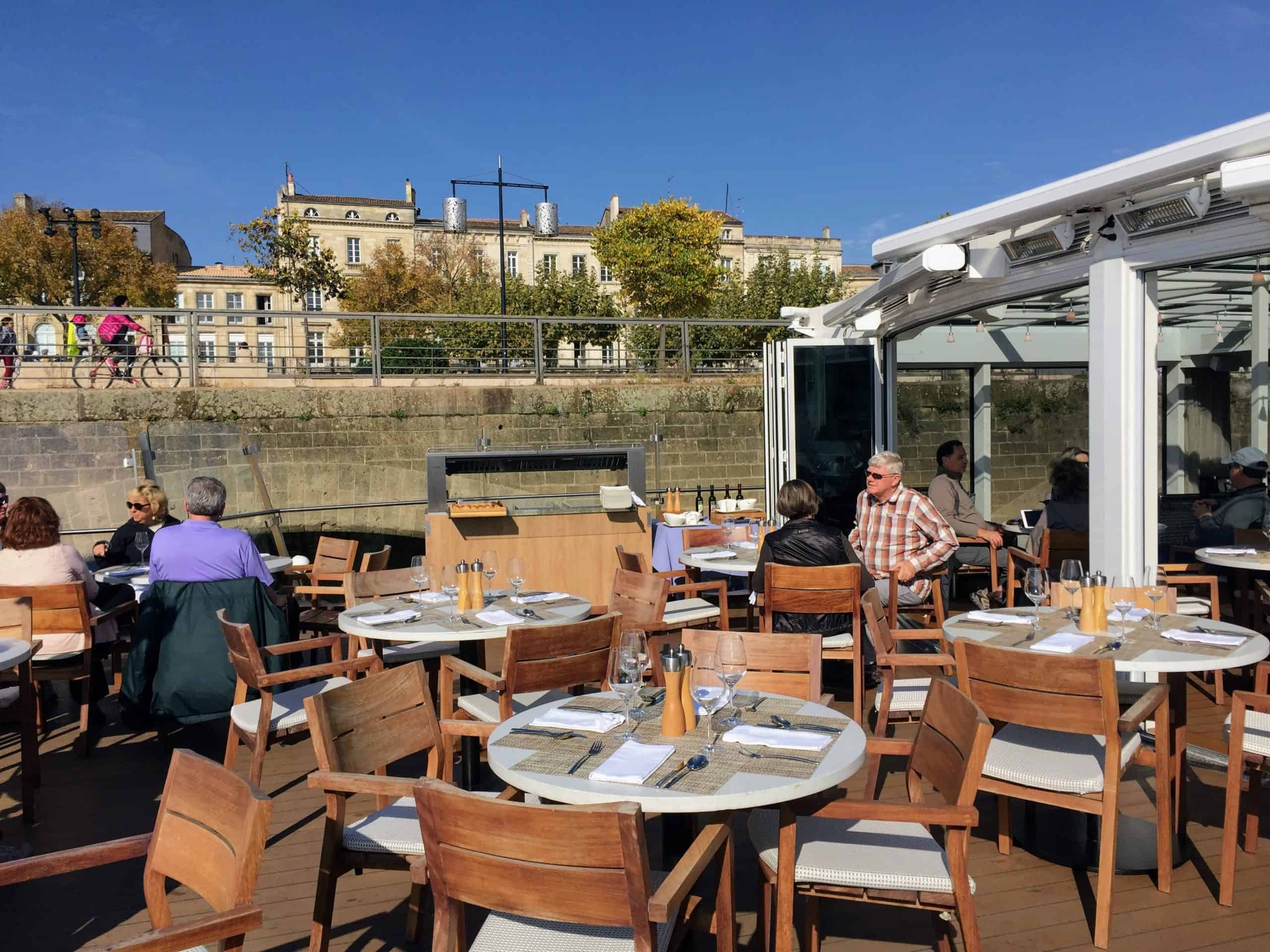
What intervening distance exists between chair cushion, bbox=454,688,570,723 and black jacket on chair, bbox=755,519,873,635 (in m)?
1.22

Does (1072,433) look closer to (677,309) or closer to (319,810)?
(319,810)

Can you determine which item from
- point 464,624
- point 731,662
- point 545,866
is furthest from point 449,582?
point 545,866

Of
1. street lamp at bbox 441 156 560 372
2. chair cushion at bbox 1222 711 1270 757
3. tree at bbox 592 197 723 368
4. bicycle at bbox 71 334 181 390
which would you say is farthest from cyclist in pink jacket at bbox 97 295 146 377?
tree at bbox 592 197 723 368

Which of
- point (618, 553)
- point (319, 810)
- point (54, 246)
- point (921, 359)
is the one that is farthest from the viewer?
point (54, 246)

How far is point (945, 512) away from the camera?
7207mm

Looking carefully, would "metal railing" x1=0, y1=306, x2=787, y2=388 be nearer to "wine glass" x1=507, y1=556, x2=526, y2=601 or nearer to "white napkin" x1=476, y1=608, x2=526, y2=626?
"wine glass" x1=507, y1=556, x2=526, y2=601

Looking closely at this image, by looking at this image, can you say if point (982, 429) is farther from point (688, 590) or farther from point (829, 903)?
point (829, 903)

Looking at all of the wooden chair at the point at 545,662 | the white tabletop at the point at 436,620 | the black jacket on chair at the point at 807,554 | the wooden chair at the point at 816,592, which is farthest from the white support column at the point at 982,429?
the wooden chair at the point at 545,662

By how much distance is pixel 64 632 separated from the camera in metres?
4.64

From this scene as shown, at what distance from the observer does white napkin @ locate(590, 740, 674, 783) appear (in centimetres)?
208

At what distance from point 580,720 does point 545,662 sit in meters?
0.82

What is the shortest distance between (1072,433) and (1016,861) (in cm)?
1190

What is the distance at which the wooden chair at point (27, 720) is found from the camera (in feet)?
12.3

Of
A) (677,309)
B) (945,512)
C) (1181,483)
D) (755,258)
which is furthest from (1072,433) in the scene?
(755,258)
